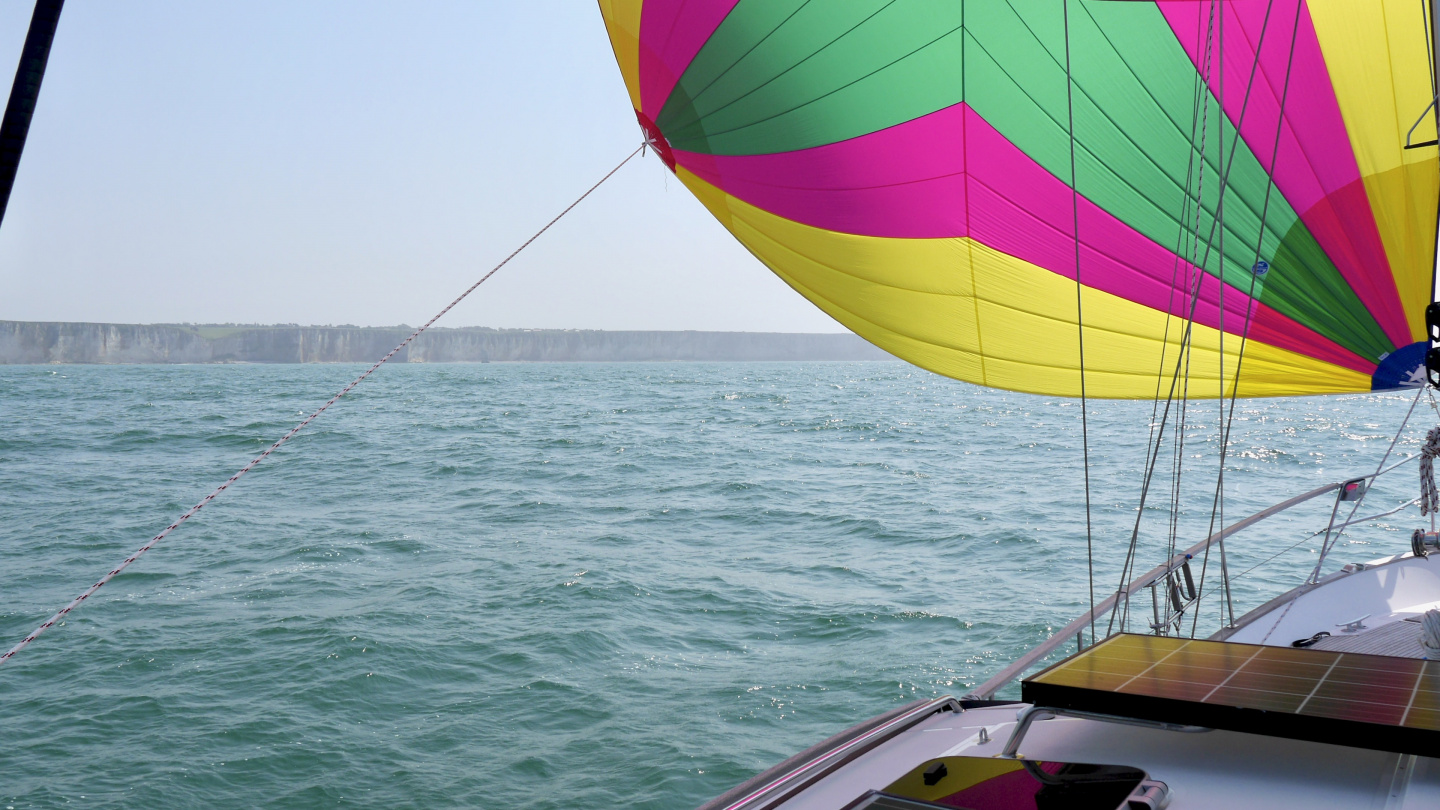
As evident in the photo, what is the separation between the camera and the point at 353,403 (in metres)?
35.7

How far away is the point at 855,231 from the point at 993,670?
3398 mm

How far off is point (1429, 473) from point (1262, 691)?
3.13 metres

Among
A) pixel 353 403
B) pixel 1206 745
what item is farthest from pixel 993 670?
pixel 353 403

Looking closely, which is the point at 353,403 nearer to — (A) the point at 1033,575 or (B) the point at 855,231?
(A) the point at 1033,575

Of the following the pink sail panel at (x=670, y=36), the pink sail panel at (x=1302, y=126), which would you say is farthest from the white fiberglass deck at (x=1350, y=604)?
the pink sail panel at (x=670, y=36)

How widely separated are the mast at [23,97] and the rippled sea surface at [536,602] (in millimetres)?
4187

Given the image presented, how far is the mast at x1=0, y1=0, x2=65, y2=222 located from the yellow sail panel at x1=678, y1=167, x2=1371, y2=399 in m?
3.25

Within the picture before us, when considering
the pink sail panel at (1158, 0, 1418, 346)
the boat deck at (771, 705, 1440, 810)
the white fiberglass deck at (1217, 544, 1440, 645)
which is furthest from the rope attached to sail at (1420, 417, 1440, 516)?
the boat deck at (771, 705, 1440, 810)

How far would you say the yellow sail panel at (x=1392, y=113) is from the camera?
10.3 feet

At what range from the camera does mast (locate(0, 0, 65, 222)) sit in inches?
37.1

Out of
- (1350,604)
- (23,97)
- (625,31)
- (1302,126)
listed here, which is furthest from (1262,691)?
(625,31)

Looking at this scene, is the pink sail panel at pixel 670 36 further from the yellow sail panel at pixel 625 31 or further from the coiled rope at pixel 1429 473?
the coiled rope at pixel 1429 473

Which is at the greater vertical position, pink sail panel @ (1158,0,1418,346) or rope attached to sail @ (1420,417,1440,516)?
pink sail panel @ (1158,0,1418,346)

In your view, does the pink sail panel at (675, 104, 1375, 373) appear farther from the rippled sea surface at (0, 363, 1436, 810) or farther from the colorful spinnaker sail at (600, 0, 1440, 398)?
the rippled sea surface at (0, 363, 1436, 810)
